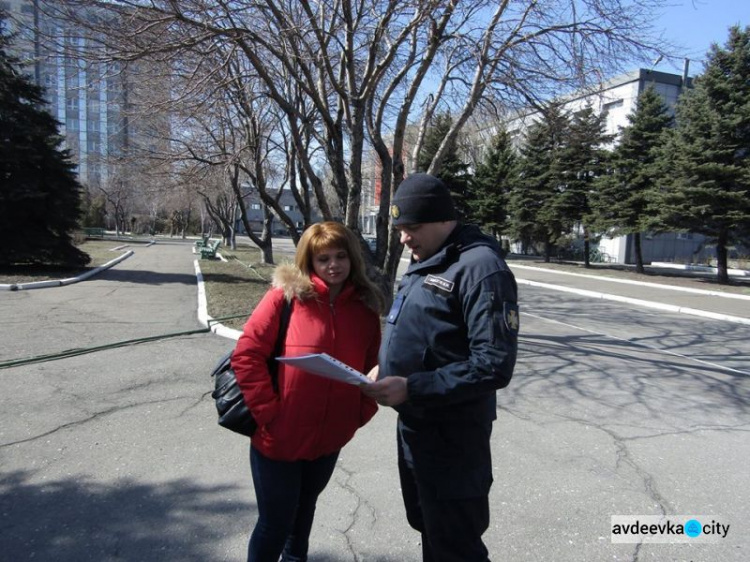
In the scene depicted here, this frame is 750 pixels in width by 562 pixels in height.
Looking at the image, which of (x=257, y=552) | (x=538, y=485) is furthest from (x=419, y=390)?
(x=538, y=485)

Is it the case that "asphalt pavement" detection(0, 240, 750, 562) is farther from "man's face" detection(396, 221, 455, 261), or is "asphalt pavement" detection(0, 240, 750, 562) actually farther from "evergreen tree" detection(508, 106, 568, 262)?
"evergreen tree" detection(508, 106, 568, 262)

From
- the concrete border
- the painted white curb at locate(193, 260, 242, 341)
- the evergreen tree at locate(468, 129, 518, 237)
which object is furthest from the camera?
the evergreen tree at locate(468, 129, 518, 237)

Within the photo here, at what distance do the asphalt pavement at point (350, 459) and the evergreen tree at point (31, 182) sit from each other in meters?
8.67

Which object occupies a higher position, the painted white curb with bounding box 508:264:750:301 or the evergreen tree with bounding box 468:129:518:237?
the evergreen tree with bounding box 468:129:518:237

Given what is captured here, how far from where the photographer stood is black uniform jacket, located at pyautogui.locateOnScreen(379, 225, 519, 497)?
5.45 ft

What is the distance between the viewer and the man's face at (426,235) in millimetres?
1930

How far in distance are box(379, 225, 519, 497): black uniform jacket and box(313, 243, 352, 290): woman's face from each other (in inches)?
14.5

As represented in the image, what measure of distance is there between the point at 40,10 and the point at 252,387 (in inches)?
268

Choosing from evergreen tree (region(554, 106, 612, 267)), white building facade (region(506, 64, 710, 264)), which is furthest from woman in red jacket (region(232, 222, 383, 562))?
white building facade (region(506, 64, 710, 264))

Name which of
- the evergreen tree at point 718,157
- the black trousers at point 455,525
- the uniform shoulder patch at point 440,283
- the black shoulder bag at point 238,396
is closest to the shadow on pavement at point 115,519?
the black shoulder bag at point 238,396

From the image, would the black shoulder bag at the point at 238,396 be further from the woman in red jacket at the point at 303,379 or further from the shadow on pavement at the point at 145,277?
the shadow on pavement at the point at 145,277

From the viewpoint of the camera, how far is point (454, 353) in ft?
5.87

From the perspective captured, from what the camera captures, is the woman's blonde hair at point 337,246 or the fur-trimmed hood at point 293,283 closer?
the fur-trimmed hood at point 293,283

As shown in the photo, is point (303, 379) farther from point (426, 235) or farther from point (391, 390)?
point (426, 235)
